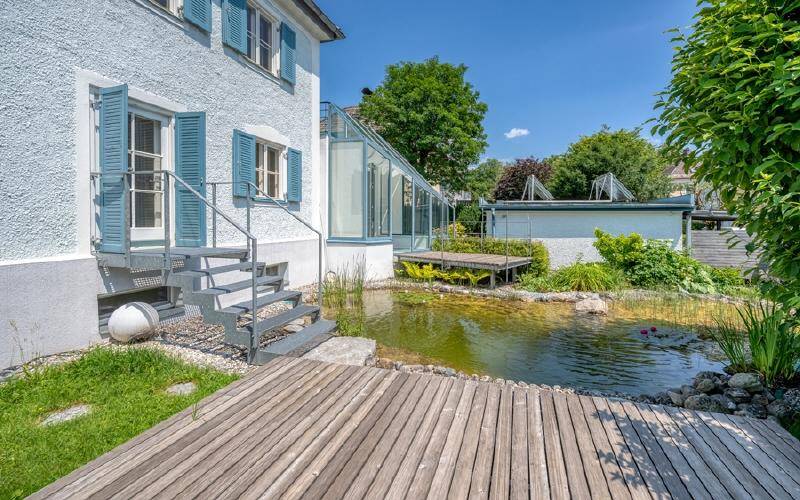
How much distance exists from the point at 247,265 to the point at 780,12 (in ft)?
19.7

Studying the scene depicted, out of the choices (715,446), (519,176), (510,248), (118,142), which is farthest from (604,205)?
(519,176)

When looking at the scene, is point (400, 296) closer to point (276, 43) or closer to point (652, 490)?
point (276, 43)

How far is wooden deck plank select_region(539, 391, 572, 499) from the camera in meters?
2.34

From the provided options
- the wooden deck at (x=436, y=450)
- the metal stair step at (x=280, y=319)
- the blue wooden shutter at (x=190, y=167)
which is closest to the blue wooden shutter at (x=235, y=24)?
the blue wooden shutter at (x=190, y=167)

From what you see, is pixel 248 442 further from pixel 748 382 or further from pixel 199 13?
pixel 199 13

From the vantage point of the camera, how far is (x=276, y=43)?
9078 mm

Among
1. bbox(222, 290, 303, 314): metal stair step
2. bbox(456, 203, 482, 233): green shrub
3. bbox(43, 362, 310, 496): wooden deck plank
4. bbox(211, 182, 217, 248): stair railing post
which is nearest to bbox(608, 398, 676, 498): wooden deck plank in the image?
bbox(43, 362, 310, 496): wooden deck plank

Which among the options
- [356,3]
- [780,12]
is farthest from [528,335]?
[356,3]

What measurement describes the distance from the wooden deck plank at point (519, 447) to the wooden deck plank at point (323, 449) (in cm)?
104

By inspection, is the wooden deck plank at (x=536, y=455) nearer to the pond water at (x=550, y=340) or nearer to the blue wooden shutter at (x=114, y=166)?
the pond water at (x=550, y=340)

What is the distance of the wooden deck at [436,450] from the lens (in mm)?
2350

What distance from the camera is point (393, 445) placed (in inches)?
111

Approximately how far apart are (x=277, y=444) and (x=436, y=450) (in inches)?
41.5

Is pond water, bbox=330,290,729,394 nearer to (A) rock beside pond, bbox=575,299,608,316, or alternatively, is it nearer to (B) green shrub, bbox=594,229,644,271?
(A) rock beside pond, bbox=575,299,608,316
